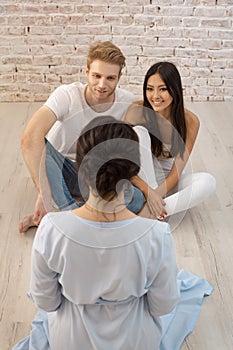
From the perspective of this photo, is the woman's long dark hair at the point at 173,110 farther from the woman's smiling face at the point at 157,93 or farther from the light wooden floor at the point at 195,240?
the light wooden floor at the point at 195,240

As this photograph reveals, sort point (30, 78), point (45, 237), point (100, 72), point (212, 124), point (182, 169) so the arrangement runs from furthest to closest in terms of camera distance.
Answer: point (30, 78) → point (212, 124) → point (182, 169) → point (100, 72) → point (45, 237)

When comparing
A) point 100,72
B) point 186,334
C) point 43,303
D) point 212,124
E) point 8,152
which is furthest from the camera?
point 212,124

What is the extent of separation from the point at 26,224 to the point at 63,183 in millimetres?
238

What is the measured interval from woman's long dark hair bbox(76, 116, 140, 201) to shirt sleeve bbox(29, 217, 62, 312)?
0.55ft

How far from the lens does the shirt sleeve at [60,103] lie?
2139 millimetres

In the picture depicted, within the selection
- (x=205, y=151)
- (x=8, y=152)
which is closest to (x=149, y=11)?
(x=205, y=151)

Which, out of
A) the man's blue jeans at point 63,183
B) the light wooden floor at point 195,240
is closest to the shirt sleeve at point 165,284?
the light wooden floor at point 195,240

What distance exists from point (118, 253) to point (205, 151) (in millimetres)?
1759

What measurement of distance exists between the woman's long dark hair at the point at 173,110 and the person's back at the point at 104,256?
0.90 m

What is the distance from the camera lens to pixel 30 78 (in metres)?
3.48

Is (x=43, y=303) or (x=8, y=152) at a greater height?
(x=43, y=303)

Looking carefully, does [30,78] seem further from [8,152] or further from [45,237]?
[45,237]

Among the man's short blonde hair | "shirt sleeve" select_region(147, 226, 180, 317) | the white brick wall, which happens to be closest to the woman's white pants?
the man's short blonde hair

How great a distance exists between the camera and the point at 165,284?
1311mm
